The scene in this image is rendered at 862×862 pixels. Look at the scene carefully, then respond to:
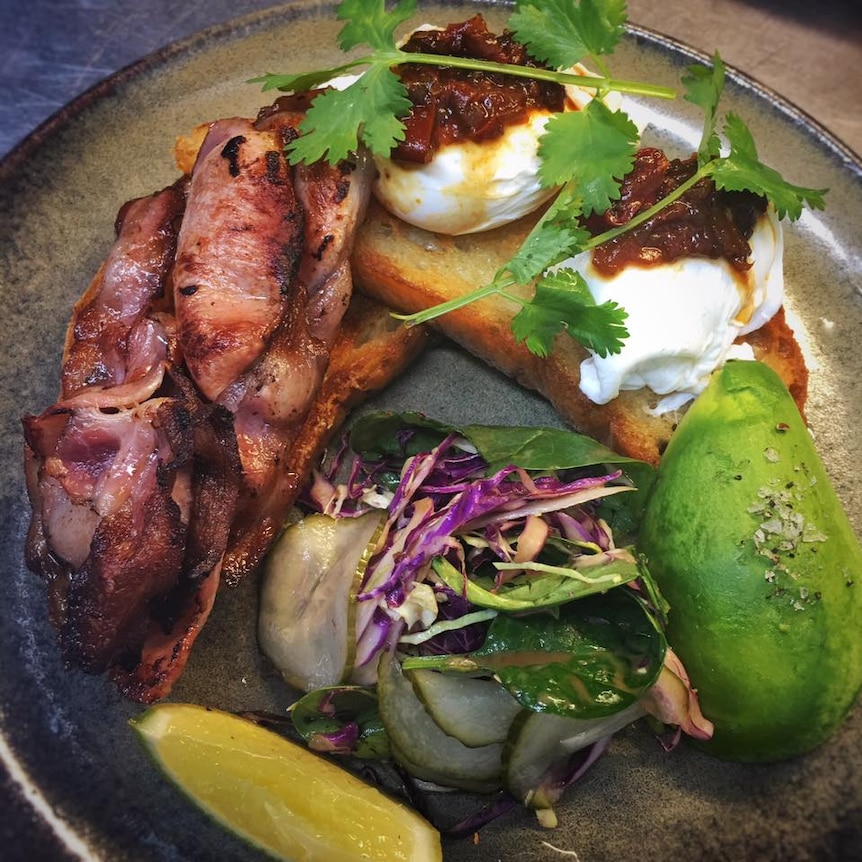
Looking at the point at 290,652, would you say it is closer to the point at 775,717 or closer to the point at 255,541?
the point at 255,541

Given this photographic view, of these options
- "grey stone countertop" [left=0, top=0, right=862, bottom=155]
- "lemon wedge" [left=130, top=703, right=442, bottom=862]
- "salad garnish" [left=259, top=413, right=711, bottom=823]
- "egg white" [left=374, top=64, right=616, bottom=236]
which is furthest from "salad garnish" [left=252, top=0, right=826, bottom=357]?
"grey stone countertop" [left=0, top=0, right=862, bottom=155]

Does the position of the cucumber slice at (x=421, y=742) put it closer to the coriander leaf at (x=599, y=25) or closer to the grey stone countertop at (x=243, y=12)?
Result: the coriander leaf at (x=599, y=25)

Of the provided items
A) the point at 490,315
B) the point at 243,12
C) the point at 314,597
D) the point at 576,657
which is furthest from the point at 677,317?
the point at 243,12

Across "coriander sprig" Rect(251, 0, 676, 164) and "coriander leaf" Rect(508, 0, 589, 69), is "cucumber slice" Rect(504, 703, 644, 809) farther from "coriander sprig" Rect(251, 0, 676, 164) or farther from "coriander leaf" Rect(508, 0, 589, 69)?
"coriander leaf" Rect(508, 0, 589, 69)

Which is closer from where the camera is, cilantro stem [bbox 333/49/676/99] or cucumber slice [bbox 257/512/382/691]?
Answer: cucumber slice [bbox 257/512/382/691]

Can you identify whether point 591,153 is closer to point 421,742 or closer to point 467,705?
point 467,705

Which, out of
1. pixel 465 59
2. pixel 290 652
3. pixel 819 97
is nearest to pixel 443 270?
pixel 465 59
